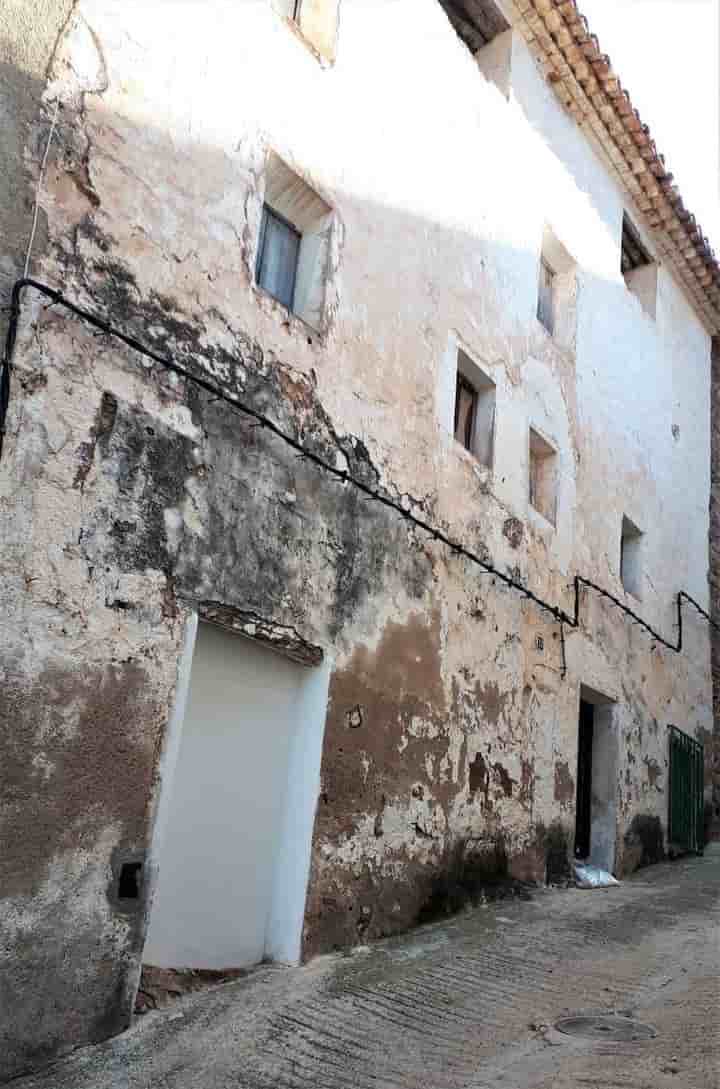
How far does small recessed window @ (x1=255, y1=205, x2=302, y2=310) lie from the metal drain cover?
13.5 feet

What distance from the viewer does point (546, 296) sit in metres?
9.66

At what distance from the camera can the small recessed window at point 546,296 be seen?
9.46 metres

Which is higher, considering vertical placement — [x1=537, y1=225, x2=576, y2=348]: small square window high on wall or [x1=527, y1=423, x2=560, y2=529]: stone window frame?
[x1=537, y1=225, x2=576, y2=348]: small square window high on wall

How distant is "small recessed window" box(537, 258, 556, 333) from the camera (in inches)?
372

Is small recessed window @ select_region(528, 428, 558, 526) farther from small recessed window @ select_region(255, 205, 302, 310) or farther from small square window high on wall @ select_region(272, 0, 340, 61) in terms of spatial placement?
small square window high on wall @ select_region(272, 0, 340, 61)

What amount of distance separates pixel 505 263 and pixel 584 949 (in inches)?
211

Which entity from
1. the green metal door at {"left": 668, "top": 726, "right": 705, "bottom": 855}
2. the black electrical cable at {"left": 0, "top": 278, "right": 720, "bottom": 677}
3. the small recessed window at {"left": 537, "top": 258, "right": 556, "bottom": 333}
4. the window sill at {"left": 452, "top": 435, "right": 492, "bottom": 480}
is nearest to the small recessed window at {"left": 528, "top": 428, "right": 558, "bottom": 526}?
the black electrical cable at {"left": 0, "top": 278, "right": 720, "bottom": 677}

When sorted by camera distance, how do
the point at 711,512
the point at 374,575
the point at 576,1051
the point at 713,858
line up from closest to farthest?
the point at 576,1051 < the point at 374,575 < the point at 713,858 < the point at 711,512

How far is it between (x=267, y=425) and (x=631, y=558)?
6.59 metres

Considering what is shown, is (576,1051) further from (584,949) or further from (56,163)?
(56,163)

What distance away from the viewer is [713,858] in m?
10.6

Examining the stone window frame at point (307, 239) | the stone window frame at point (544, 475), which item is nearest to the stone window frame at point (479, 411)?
the stone window frame at point (544, 475)

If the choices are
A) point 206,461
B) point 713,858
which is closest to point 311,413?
point 206,461

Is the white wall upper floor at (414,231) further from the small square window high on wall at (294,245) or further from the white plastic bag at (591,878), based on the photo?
the white plastic bag at (591,878)
